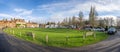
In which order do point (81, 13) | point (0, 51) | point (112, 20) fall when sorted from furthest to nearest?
point (112, 20) → point (81, 13) → point (0, 51)

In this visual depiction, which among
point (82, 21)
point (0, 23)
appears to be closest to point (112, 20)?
point (82, 21)

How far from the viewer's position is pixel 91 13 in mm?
94625

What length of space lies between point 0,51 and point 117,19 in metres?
145

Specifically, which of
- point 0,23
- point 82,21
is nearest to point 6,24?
point 0,23

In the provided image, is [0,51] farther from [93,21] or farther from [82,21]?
[82,21]

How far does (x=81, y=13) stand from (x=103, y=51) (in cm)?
10048

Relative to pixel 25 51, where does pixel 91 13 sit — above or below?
above

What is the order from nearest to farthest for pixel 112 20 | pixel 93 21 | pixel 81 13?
pixel 93 21, pixel 81 13, pixel 112 20

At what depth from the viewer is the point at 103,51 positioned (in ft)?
56.4

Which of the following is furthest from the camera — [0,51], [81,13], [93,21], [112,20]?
[112,20]

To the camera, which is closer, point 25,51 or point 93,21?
point 25,51

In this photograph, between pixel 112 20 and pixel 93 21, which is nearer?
pixel 93 21

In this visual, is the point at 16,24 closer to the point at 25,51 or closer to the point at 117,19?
the point at 117,19

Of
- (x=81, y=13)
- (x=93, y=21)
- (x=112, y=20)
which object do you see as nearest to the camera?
(x=93, y=21)
